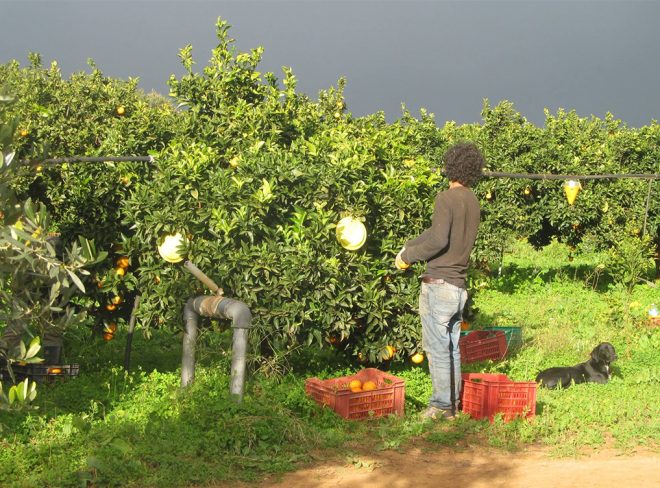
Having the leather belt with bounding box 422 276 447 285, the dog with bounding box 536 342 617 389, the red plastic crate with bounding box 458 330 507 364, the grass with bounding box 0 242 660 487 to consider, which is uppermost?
the leather belt with bounding box 422 276 447 285

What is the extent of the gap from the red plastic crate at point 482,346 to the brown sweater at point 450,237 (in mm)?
2575

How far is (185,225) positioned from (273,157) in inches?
40.4

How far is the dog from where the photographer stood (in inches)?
350

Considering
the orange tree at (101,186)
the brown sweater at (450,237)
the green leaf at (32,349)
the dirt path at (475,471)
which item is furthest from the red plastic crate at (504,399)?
the green leaf at (32,349)

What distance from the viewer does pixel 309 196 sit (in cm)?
798

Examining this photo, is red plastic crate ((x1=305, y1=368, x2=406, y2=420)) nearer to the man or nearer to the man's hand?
the man

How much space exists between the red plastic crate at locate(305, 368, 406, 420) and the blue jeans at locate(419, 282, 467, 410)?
33 centimetres

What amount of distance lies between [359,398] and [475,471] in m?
1.35

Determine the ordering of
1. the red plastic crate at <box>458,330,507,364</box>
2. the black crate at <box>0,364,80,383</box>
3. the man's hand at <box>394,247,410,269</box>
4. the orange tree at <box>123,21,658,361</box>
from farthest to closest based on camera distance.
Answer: the red plastic crate at <box>458,330,507,364</box>, the black crate at <box>0,364,80,383</box>, the orange tree at <box>123,21,658,361</box>, the man's hand at <box>394,247,410,269</box>

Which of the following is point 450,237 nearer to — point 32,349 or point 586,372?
point 586,372

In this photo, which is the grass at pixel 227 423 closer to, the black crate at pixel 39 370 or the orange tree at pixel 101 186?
the black crate at pixel 39 370

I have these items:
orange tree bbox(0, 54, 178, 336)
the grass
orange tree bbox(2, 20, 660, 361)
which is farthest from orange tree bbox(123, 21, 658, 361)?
the grass

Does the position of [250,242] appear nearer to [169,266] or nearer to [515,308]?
[169,266]

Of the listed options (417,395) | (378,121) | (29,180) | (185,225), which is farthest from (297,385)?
(378,121)
